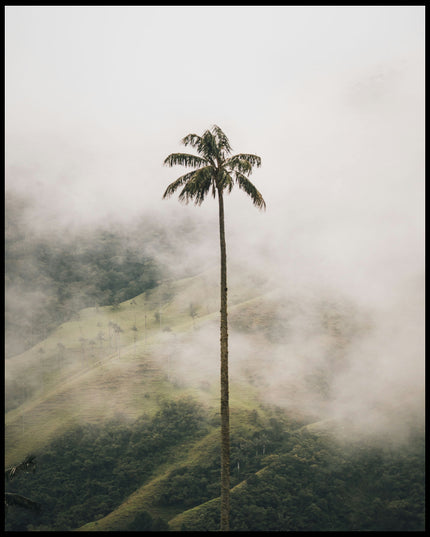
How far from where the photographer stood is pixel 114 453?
98750 mm

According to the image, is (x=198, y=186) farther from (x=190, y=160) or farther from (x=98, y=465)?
(x=98, y=465)

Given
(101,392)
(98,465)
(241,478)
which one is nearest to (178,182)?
(241,478)

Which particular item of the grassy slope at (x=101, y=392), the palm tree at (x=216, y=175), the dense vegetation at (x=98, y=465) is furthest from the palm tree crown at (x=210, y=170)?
the dense vegetation at (x=98, y=465)

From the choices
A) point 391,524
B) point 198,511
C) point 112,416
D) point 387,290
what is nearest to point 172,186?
point 198,511

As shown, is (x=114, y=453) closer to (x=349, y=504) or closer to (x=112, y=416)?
(x=112, y=416)

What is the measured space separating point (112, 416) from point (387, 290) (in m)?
133

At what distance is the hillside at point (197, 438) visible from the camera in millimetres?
75188

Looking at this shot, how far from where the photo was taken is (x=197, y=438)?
10356cm

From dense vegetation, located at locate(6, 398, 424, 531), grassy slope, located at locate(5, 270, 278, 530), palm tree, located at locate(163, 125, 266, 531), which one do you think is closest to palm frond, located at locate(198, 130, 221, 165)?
palm tree, located at locate(163, 125, 266, 531)

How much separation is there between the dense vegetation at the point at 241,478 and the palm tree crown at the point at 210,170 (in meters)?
68.3

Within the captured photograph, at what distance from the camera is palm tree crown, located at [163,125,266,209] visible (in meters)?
18.3

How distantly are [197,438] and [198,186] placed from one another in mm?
99581

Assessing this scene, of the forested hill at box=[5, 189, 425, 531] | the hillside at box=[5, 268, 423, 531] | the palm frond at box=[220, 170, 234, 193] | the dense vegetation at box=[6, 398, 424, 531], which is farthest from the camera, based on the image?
the hillside at box=[5, 268, 423, 531]

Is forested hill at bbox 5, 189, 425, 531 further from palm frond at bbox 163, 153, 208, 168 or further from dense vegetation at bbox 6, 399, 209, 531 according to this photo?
palm frond at bbox 163, 153, 208, 168
